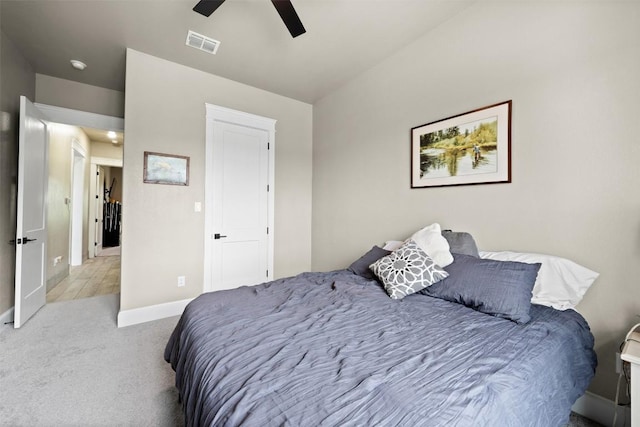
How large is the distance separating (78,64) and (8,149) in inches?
44.8

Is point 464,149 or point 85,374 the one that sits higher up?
point 464,149

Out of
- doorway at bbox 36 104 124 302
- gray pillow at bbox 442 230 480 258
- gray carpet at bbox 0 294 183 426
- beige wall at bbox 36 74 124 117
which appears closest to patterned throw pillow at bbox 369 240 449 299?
gray pillow at bbox 442 230 480 258

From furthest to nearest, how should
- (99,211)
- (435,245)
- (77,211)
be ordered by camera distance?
(99,211), (77,211), (435,245)

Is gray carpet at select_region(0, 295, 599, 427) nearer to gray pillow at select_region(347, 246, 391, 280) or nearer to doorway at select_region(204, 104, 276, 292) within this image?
doorway at select_region(204, 104, 276, 292)

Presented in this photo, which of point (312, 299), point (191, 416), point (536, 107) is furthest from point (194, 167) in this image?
point (536, 107)

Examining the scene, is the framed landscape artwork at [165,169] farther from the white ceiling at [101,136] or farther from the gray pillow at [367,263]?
the white ceiling at [101,136]

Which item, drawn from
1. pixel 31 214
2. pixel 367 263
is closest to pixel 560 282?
pixel 367 263

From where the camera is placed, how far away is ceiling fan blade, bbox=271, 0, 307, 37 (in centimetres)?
169

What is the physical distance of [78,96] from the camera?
349 cm

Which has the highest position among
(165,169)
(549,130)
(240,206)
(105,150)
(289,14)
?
(105,150)

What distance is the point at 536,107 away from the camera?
6.08ft

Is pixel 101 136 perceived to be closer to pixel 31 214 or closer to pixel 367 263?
pixel 31 214

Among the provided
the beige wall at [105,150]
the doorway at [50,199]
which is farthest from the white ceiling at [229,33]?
the beige wall at [105,150]

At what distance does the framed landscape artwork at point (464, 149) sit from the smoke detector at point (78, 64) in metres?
3.65
